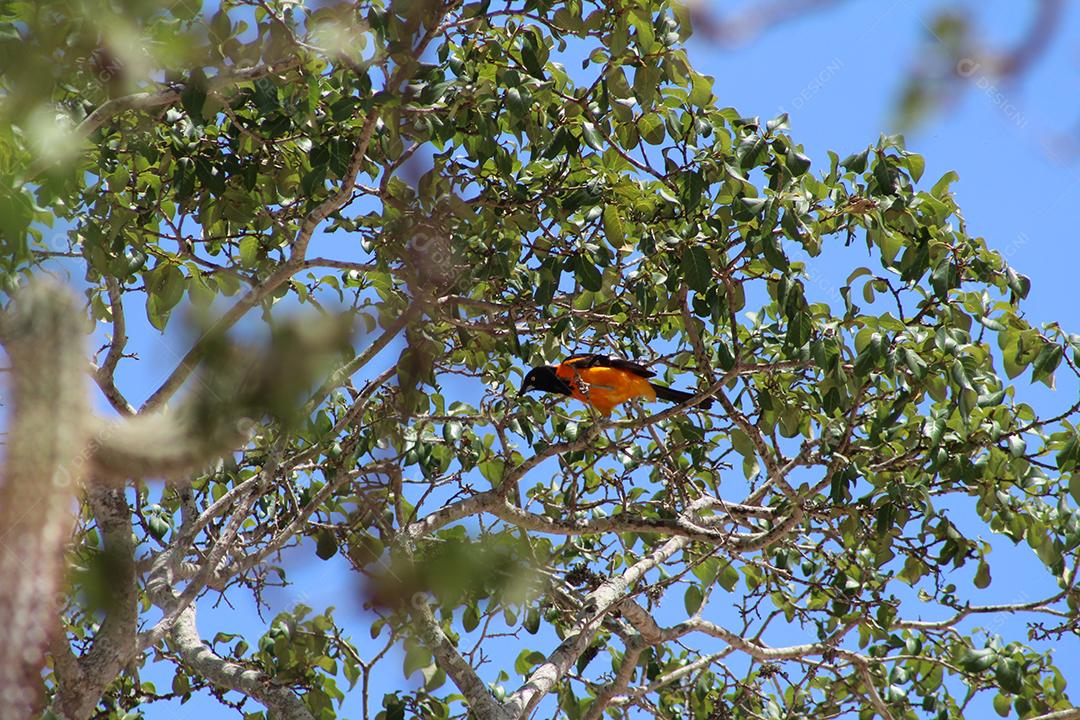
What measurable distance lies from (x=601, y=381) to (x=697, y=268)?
203 centimetres

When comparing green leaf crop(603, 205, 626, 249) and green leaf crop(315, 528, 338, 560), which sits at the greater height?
green leaf crop(315, 528, 338, 560)

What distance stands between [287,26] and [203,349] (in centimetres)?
253

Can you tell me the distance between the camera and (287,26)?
11.2 ft

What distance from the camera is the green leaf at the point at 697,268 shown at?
163 inches

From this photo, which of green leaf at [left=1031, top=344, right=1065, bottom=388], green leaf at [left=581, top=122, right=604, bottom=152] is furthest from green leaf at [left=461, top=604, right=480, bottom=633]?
green leaf at [left=1031, top=344, right=1065, bottom=388]

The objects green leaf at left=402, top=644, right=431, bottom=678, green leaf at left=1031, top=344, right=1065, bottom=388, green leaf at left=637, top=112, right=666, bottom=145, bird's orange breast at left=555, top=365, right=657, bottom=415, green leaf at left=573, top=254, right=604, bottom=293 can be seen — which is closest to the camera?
green leaf at left=1031, top=344, right=1065, bottom=388

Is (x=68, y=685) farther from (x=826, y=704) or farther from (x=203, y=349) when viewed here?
(x=826, y=704)

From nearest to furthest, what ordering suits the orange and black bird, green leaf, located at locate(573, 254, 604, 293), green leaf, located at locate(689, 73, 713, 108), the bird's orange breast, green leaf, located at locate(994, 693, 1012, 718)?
green leaf, located at locate(689, 73, 713, 108), green leaf, located at locate(573, 254, 604, 293), the orange and black bird, the bird's orange breast, green leaf, located at locate(994, 693, 1012, 718)

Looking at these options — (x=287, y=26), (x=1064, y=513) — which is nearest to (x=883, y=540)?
(x=1064, y=513)

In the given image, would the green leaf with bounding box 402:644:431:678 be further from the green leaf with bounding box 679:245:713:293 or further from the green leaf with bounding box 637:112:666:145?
the green leaf with bounding box 637:112:666:145

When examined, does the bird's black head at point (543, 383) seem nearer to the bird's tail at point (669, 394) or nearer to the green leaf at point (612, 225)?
the bird's tail at point (669, 394)

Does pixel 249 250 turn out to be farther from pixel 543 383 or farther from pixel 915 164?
pixel 915 164

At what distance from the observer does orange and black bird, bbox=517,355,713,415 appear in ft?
19.2

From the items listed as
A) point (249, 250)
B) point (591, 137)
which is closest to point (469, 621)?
point (249, 250)
